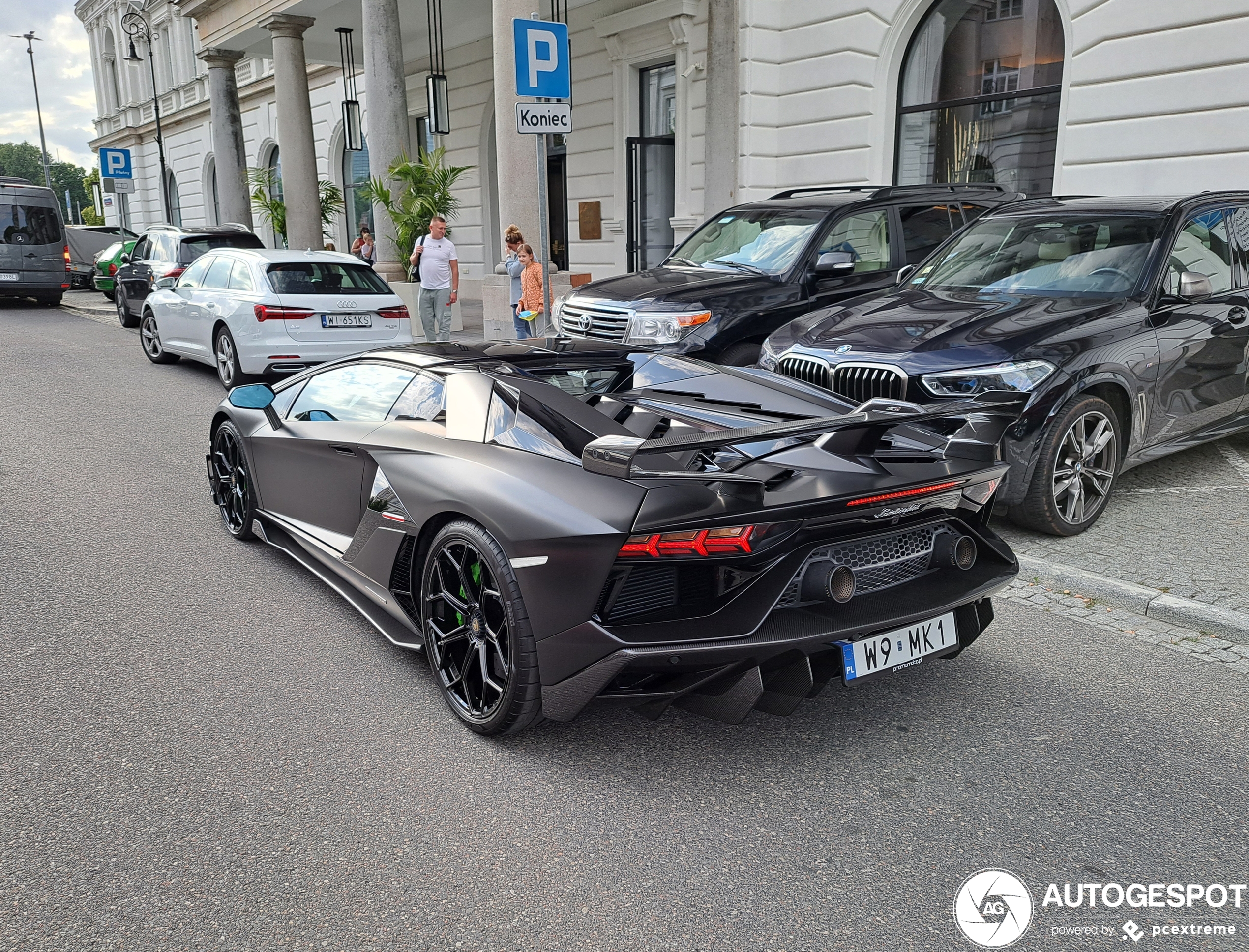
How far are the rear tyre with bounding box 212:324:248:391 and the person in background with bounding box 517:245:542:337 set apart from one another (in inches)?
130

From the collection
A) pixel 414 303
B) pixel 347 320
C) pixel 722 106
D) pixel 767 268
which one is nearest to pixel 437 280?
pixel 414 303

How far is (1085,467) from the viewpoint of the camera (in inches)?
221

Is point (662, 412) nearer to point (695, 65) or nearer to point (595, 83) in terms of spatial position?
point (695, 65)

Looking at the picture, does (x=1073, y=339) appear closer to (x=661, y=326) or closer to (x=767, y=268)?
(x=661, y=326)

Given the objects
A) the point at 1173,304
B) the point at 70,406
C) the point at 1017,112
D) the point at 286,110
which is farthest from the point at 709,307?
the point at 286,110

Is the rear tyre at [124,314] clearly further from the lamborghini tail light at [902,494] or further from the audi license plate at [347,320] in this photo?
the lamborghini tail light at [902,494]

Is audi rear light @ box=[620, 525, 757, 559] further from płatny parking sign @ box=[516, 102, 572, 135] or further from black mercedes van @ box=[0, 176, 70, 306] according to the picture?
black mercedes van @ box=[0, 176, 70, 306]

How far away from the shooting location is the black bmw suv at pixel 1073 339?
5.41 meters

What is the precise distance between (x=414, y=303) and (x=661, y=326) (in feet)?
30.6

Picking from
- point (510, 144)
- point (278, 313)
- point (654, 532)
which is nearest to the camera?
point (654, 532)

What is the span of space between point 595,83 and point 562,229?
3.58 metres

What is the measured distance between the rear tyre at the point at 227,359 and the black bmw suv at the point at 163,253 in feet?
15.2

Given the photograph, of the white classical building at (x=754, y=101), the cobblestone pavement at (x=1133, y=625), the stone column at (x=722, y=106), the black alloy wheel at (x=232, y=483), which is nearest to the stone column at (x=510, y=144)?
the white classical building at (x=754, y=101)

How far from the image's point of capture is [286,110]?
20531 millimetres
